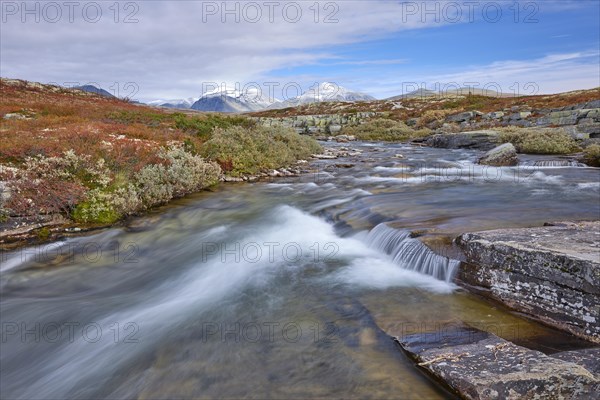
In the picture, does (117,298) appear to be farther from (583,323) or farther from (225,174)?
(225,174)

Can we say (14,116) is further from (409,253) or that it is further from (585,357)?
(585,357)

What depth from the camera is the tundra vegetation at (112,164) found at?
9.75 metres

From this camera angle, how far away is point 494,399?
3.35m

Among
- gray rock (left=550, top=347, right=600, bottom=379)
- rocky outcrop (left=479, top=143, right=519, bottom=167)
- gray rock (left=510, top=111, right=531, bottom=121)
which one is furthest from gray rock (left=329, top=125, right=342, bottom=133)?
gray rock (left=550, top=347, right=600, bottom=379)

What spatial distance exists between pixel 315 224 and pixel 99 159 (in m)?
6.62

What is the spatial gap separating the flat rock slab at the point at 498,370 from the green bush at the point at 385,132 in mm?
33848

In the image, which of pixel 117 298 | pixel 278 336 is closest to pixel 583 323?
pixel 278 336

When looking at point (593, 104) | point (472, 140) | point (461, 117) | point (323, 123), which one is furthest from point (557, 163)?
point (323, 123)

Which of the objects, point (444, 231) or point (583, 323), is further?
point (444, 231)

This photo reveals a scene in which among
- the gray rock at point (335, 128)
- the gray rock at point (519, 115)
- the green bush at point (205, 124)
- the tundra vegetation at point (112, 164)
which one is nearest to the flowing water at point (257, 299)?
the tundra vegetation at point (112, 164)

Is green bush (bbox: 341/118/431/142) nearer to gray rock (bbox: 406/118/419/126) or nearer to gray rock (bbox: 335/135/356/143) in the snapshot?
gray rock (bbox: 335/135/356/143)

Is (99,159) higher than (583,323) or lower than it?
higher

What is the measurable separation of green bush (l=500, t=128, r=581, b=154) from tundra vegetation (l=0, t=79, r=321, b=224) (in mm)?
14440

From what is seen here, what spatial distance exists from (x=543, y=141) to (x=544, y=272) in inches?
810
